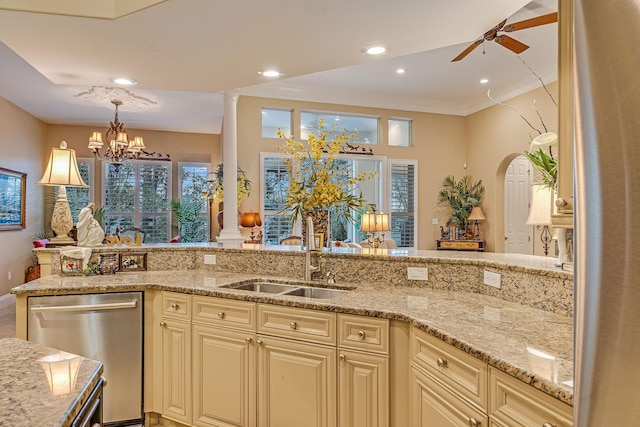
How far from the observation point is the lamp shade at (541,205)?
76.7 inches

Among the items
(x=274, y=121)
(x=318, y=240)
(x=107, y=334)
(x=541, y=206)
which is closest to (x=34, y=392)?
(x=107, y=334)

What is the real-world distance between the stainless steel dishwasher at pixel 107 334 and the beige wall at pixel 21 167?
181 inches

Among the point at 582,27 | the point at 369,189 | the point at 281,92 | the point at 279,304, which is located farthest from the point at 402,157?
the point at 582,27

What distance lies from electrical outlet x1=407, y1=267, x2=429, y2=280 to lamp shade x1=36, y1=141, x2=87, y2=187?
2642 millimetres

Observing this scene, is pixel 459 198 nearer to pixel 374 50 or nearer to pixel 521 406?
pixel 374 50

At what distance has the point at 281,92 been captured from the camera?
6.53m

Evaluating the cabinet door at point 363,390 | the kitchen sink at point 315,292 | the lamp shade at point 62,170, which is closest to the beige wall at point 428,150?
the lamp shade at point 62,170

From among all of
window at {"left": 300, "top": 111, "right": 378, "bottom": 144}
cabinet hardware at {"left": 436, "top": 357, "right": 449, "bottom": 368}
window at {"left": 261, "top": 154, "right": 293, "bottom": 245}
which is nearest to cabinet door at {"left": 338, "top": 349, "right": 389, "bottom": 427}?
cabinet hardware at {"left": 436, "top": 357, "right": 449, "bottom": 368}

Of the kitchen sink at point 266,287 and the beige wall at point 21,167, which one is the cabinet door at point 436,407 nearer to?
the kitchen sink at point 266,287

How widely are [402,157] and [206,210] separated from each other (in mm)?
4465

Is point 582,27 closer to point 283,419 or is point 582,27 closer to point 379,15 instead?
point 379,15

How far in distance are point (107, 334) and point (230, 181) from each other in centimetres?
236

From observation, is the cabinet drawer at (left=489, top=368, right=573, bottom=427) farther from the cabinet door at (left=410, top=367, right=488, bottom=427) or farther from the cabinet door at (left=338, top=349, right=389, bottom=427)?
the cabinet door at (left=338, top=349, right=389, bottom=427)

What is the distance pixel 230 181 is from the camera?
4.58 meters
